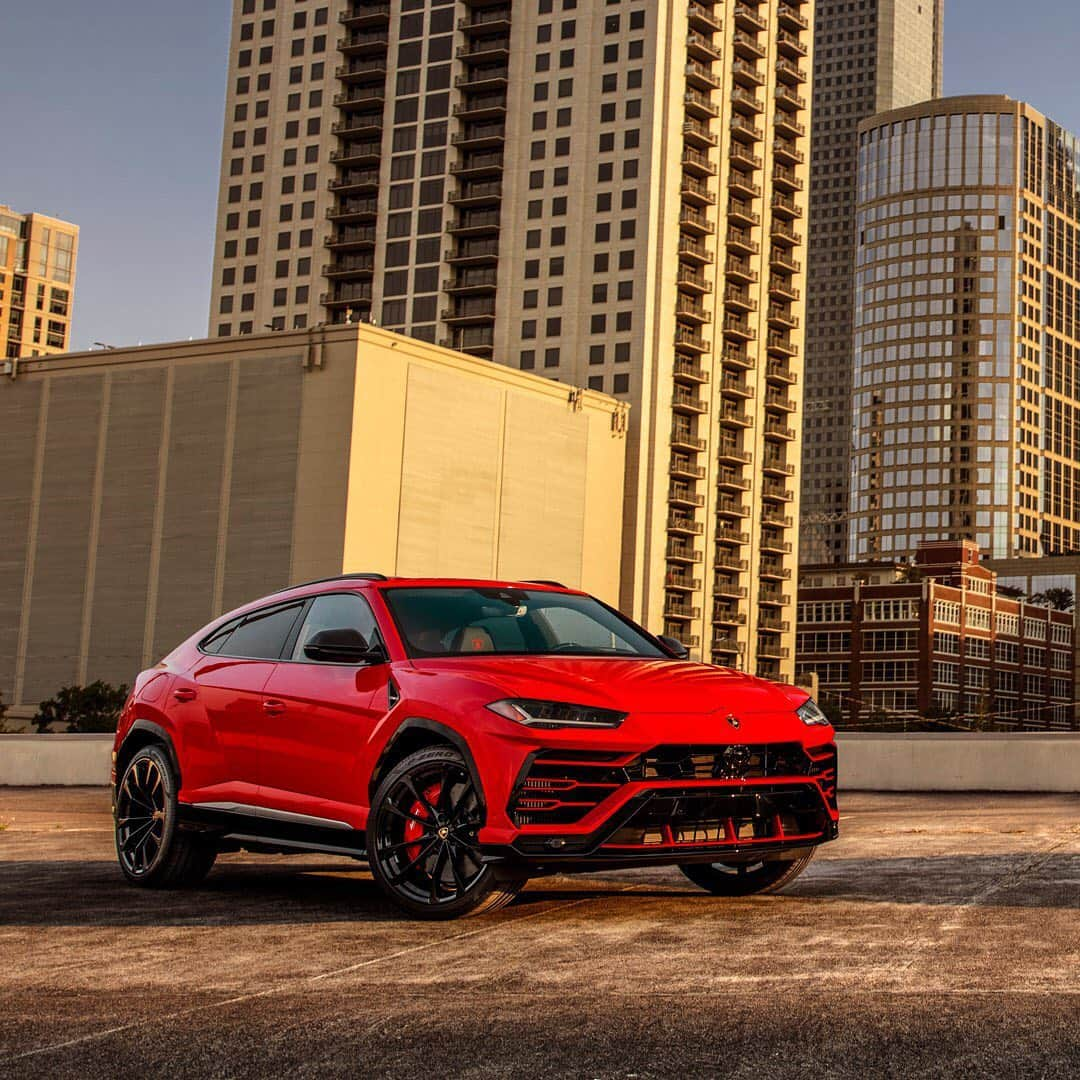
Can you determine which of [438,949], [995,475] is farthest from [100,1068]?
[995,475]

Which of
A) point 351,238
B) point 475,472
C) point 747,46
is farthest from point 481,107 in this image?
point 475,472

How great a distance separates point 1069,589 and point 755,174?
73.8 m

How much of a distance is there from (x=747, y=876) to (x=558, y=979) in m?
2.78

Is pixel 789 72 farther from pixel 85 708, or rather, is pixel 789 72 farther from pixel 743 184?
pixel 85 708

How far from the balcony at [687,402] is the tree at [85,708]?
3988 cm

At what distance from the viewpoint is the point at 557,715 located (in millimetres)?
6992

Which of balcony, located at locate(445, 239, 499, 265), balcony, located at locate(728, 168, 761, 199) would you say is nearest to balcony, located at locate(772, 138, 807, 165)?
balcony, located at locate(728, 168, 761, 199)

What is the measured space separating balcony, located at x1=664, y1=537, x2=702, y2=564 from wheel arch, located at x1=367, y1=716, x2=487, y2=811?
325ft

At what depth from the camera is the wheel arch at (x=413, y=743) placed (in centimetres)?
709

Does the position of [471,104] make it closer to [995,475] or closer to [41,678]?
[41,678]

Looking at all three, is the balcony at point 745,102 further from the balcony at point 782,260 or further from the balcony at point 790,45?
the balcony at point 782,260

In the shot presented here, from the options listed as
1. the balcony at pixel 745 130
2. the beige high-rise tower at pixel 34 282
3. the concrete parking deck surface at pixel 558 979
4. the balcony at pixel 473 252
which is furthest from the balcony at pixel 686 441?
the concrete parking deck surface at pixel 558 979

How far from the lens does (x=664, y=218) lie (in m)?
108

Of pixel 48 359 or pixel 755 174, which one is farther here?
pixel 755 174
